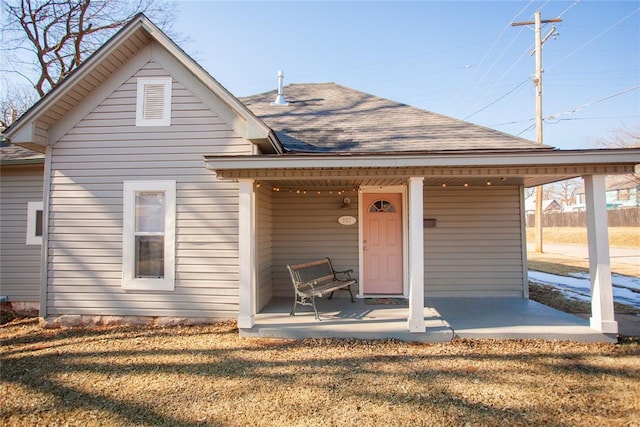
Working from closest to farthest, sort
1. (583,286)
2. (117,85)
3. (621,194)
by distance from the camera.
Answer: (117,85) → (583,286) → (621,194)

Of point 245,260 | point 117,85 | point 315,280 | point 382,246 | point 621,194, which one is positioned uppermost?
point 621,194

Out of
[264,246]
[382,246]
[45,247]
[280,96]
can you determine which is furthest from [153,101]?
[382,246]

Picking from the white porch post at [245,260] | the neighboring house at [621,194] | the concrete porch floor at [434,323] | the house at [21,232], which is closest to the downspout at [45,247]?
the house at [21,232]

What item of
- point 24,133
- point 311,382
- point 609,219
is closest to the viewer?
point 311,382

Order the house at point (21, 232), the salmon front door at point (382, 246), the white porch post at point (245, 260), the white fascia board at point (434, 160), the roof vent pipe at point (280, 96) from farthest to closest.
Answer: the roof vent pipe at point (280, 96) < the salmon front door at point (382, 246) < the house at point (21, 232) < the white porch post at point (245, 260) < the white fascia board at point (434, 160)

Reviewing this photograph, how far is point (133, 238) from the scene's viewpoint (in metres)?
5.78

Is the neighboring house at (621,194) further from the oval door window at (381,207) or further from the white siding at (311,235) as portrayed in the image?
the white siding at (311,235)

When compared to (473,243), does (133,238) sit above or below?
above

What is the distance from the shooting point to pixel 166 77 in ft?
19.2

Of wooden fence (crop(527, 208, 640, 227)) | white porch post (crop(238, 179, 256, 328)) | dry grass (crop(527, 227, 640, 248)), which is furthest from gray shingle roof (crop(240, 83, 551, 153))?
wooden fence (crop(527, 208, 640, 227))

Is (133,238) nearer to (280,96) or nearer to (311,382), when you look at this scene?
(311,382)

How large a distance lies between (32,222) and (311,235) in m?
5.72

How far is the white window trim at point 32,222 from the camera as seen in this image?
6934mm

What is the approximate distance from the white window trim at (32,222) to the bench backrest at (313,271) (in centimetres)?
535
